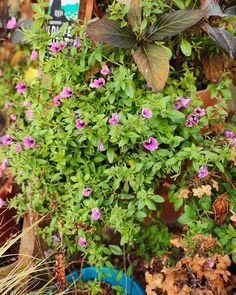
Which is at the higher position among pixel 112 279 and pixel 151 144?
pixel 151 144

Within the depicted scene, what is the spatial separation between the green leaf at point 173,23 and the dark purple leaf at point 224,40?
12 cm

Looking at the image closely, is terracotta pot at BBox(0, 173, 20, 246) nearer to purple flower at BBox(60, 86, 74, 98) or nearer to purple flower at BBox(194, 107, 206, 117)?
Result: purple flower at BBox(60, 86, 74, 98)

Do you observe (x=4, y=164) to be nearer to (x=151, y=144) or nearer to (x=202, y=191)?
(x=151, y=144)

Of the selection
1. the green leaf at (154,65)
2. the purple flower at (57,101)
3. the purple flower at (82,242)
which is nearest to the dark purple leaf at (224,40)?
the green leaf at (154,65)

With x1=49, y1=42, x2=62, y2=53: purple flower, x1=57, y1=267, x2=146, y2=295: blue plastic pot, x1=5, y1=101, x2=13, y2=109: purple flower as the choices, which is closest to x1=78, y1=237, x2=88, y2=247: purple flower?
x1=57, y1=267, x2=146, y2=295: blue plastic pot

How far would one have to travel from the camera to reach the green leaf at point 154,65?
1.72 m

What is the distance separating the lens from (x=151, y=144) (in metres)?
1.80

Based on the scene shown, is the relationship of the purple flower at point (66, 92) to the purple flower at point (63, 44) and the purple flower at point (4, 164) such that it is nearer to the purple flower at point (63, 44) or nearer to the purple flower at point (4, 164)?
the purple flower at point (63, 44)

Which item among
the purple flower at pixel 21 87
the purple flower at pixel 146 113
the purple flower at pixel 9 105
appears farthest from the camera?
the purple flower at pixel 9 105

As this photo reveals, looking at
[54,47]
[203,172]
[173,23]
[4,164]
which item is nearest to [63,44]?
[54,47]

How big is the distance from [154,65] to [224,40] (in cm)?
31

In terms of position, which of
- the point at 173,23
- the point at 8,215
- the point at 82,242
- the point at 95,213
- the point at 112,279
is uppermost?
the point at 173,23

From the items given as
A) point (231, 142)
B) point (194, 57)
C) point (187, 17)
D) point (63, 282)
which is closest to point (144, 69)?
point (187, 17)

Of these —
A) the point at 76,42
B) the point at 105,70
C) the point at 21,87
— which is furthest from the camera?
the point at 21,87
